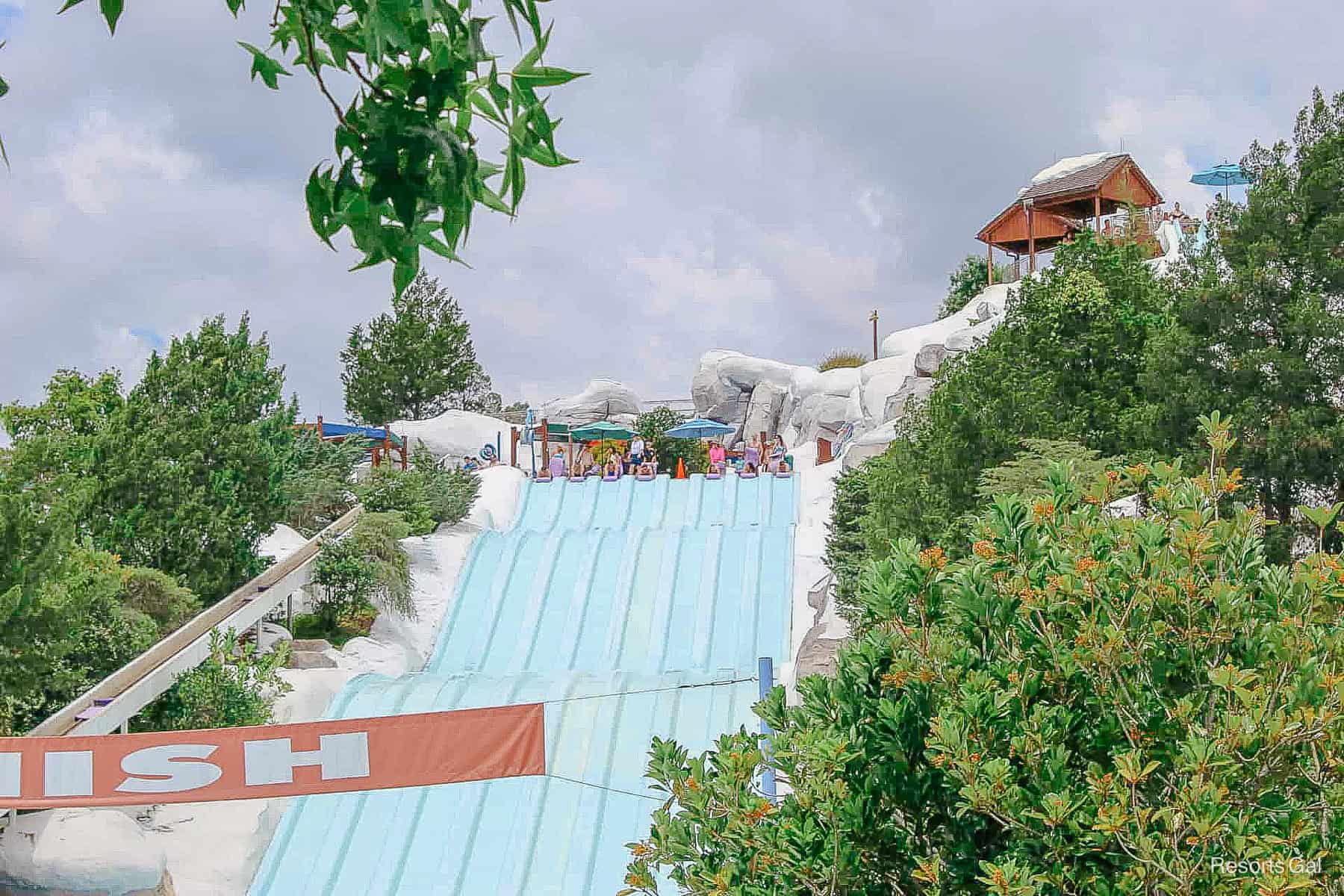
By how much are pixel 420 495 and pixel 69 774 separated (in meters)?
10.5

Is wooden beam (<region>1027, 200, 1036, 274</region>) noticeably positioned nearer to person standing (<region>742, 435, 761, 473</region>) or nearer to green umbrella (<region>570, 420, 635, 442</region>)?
person standing (<region>742, 435, 761, 473</region>)

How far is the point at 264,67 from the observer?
4.82ft

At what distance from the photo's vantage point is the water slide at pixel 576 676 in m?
9.75

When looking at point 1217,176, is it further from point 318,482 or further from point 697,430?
point 318,482

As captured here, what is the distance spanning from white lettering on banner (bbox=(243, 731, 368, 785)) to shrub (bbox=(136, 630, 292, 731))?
337cm

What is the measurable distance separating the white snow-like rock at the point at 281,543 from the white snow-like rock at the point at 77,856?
22.1ft

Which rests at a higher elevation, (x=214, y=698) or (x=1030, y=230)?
(x=1030, y=230)

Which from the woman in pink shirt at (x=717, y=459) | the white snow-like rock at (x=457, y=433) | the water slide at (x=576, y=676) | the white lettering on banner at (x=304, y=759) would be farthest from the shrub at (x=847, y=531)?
the white snow-like rock at (x=457, y=433)

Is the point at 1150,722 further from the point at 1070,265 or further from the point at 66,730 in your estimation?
the point at 1070,265

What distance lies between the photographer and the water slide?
9.75 meters

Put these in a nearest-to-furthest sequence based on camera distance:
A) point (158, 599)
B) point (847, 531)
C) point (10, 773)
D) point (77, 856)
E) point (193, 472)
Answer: point (10, 773)
point (77, 856)
point (158, 599)
point (193, 472)
point (847, 531)

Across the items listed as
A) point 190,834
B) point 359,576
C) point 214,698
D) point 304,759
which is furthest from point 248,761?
point 359,576

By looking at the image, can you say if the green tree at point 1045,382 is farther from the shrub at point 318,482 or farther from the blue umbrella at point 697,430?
the blue umbrella at point 697,430

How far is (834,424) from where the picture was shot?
3008 cm
